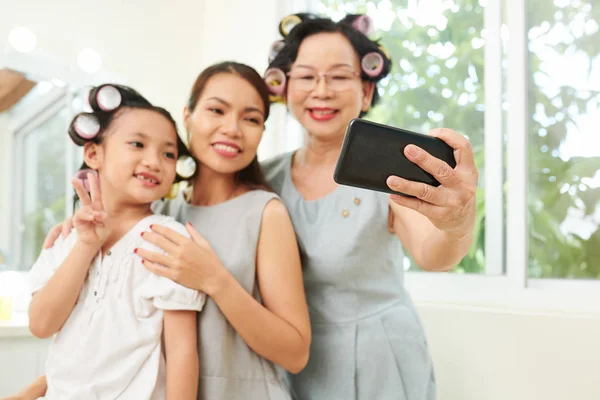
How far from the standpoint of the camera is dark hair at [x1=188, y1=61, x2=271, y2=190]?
1066 millimetres

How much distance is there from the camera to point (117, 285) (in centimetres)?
94

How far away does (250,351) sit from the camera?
97cm

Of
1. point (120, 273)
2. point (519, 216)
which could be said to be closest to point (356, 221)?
point (120, 273)

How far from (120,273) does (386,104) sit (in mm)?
1054

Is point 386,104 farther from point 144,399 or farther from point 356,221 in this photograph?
point 144,399

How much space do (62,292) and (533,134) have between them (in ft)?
3.58

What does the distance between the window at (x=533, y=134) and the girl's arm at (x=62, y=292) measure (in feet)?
3.00

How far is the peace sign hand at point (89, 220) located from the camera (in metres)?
0.93

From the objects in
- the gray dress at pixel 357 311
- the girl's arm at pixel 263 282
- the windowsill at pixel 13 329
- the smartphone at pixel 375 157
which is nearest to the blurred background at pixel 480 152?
the windowsill at pixel 13 329

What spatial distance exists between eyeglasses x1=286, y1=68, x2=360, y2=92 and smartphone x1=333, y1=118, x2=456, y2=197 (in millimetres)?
383

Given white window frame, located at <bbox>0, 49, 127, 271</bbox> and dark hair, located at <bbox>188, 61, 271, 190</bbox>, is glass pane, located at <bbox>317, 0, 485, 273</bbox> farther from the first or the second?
white window frame, located at <bbox>0, 49, 127, 271</bbox>

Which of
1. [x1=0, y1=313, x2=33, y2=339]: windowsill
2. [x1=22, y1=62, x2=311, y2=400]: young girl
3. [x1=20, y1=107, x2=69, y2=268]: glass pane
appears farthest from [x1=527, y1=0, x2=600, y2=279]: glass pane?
[x1=20, y1=107, x2=69, y2=268]: glass pane

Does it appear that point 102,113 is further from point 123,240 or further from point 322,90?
point 322,90

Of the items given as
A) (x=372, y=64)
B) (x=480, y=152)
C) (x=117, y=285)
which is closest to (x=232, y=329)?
(x=117, y=285)
